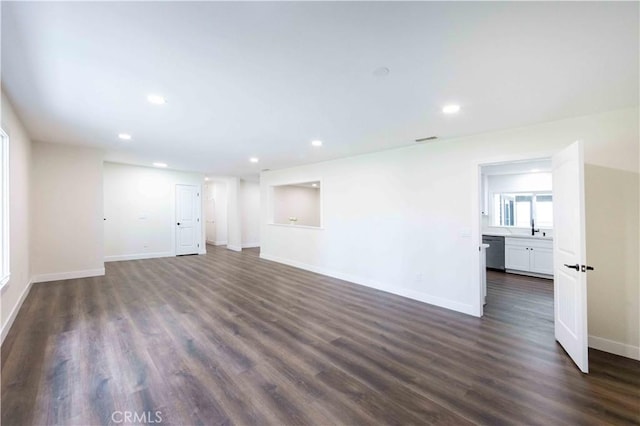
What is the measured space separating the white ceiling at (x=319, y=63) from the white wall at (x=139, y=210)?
406 centimetres

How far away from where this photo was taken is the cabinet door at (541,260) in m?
5.57

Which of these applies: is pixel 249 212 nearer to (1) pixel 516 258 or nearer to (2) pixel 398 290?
(2) pixel 398 290

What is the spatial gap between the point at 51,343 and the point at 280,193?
24.6 feet

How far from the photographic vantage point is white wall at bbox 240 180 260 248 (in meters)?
10.4

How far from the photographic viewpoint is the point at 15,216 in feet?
11.2

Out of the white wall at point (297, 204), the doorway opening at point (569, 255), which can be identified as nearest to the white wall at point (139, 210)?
the white wall at point (297, 204)

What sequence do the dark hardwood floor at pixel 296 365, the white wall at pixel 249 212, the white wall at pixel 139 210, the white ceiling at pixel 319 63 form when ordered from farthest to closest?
1. the white wall at pixel 249 212
2. the white wall at pixel 139 210
3. the dark hardwood floor at pixel 296 365
4. the white ceiling at pixel 319 63

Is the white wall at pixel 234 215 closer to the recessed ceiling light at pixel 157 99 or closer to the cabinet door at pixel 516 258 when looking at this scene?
the recessed ceiling light at pixel 157 99

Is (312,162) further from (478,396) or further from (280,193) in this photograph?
(478,396)

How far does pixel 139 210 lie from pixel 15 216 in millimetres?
4463

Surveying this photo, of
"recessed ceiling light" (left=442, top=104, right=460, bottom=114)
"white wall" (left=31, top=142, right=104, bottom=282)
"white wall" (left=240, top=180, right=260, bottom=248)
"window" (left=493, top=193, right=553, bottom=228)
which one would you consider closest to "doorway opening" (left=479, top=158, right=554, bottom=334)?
"window" (left=493, top=193, right=553, bottom=228)

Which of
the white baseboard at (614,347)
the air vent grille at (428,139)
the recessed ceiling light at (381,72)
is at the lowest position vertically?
the white baseboard at (614,347)

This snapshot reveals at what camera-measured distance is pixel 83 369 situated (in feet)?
7.96

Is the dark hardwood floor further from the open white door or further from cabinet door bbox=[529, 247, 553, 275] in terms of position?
cabinet door bbox=[529, 247, 553, 275]
